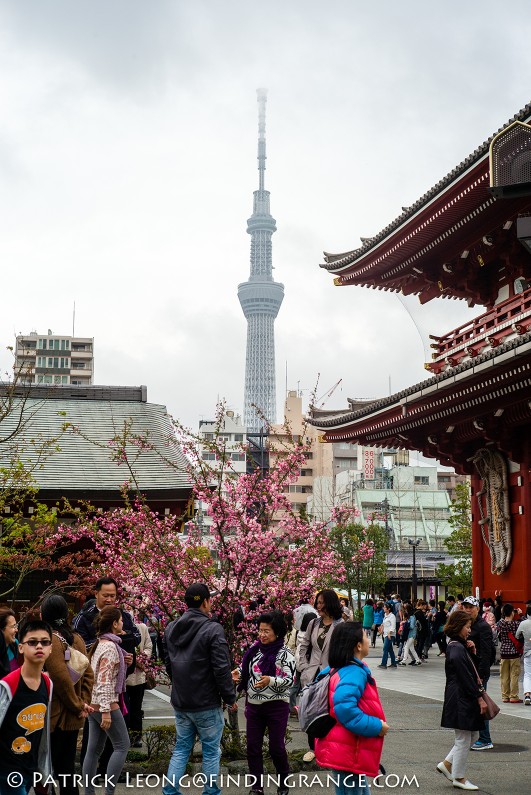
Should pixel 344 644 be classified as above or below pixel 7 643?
above

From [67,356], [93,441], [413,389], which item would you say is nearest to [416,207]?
[413,389]

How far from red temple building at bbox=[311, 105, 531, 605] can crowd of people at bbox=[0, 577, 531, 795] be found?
913cm

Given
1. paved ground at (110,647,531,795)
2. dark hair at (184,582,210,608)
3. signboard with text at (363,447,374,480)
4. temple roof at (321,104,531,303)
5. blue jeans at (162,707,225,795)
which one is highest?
signboard with text at (363,447,374,480)

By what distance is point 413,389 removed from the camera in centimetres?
2295

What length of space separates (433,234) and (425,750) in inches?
588

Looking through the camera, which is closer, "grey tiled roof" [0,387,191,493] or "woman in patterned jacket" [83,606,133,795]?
"woman in patterned jacket" [83,606,133,795]

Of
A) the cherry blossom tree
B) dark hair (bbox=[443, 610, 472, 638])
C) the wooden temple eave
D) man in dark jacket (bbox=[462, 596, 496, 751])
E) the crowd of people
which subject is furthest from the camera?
the wooden temple eave

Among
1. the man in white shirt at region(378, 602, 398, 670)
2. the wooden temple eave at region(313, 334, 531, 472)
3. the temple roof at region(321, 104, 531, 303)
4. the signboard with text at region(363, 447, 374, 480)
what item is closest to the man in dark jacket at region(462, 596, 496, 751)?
the wooden temple eave at region(313, 334, 531, 472)

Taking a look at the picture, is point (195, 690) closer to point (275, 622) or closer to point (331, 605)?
point (275, 622)

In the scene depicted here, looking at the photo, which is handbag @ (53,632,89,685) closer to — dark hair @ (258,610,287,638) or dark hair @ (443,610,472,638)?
dark hair @ (258,610,287,638)

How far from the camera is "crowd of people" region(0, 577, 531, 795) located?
6.56 meters

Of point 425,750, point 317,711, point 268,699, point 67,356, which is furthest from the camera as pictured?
point 67,356

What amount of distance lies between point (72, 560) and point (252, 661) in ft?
47.0

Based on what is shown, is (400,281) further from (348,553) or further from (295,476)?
(348,553)
